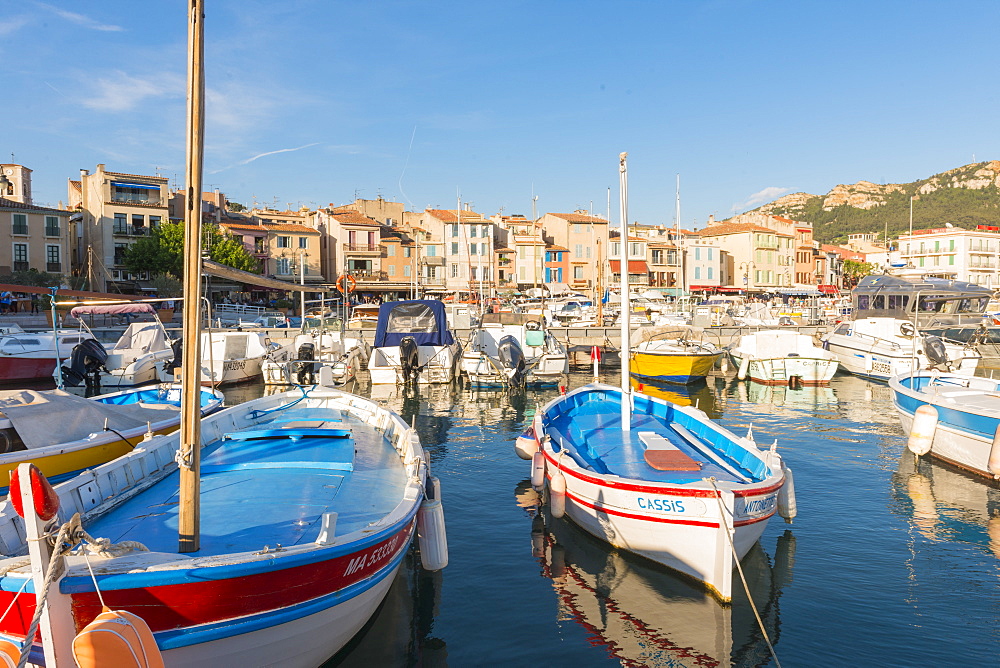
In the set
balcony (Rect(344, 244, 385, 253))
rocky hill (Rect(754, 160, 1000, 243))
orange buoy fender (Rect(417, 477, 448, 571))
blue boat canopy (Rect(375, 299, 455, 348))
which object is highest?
rocky hill (Rect(754, 160, 1000, 243))

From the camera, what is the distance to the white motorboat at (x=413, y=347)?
1069 inches

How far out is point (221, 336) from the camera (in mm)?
29797

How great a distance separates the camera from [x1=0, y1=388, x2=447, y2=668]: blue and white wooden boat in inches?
194

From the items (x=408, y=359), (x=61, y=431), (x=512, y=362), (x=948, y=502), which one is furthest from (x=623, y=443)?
(x=408, y=359)

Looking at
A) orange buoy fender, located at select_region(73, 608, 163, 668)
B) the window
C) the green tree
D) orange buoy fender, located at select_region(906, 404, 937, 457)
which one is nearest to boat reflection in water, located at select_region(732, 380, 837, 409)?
orange buoy fender, located at select_region(906, 404, 937, 457)

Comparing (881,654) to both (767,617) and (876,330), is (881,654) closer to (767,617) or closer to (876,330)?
(767,617)

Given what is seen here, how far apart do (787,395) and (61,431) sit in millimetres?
23832

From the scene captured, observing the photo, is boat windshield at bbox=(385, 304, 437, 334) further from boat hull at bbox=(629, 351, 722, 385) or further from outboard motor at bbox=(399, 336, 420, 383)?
boat hull at bbox=(629, 351, 722, 385)

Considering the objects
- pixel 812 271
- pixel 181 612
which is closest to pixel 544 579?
pixel 181 612

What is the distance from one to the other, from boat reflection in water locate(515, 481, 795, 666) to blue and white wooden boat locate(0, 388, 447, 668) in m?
2.11

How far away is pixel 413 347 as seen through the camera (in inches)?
1078

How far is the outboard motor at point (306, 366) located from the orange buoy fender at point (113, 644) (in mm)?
22597

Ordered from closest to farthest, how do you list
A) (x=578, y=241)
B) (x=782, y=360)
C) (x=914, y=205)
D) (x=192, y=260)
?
(x=192, y=260) < (x=782, y=360) < (x=578, y=241) < (x=914, y=205)

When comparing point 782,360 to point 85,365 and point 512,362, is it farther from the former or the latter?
point 85,365
